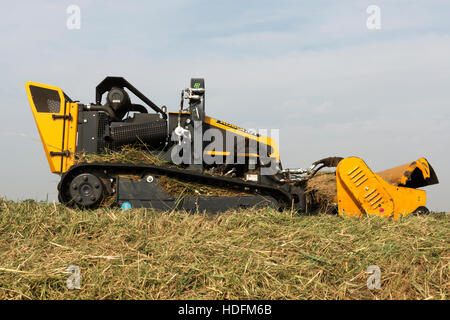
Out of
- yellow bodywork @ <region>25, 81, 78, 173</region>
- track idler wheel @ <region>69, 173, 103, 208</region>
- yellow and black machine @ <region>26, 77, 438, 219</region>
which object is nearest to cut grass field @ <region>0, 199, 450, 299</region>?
track idler wheel @ <region>69, 173, 103, 208</region>

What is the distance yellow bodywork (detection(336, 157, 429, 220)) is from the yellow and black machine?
0.06 feet

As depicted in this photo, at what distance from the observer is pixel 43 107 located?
771 centimetres

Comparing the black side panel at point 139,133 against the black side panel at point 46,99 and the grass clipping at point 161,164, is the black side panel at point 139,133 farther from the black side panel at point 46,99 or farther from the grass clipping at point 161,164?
the black side panel at point 46,99

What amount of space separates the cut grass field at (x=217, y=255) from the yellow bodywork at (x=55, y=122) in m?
1.13

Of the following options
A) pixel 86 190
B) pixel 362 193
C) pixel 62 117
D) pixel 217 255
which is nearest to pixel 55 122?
pixel 62 117

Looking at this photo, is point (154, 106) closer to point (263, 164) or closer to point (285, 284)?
point (263, 164)

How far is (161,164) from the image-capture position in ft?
25.1

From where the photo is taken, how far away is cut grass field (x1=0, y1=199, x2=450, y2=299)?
4.56 meters

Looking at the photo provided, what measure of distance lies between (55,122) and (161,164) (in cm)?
205

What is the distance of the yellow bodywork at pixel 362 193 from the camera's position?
7.71m

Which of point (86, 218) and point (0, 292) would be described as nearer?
point (0, 292)
